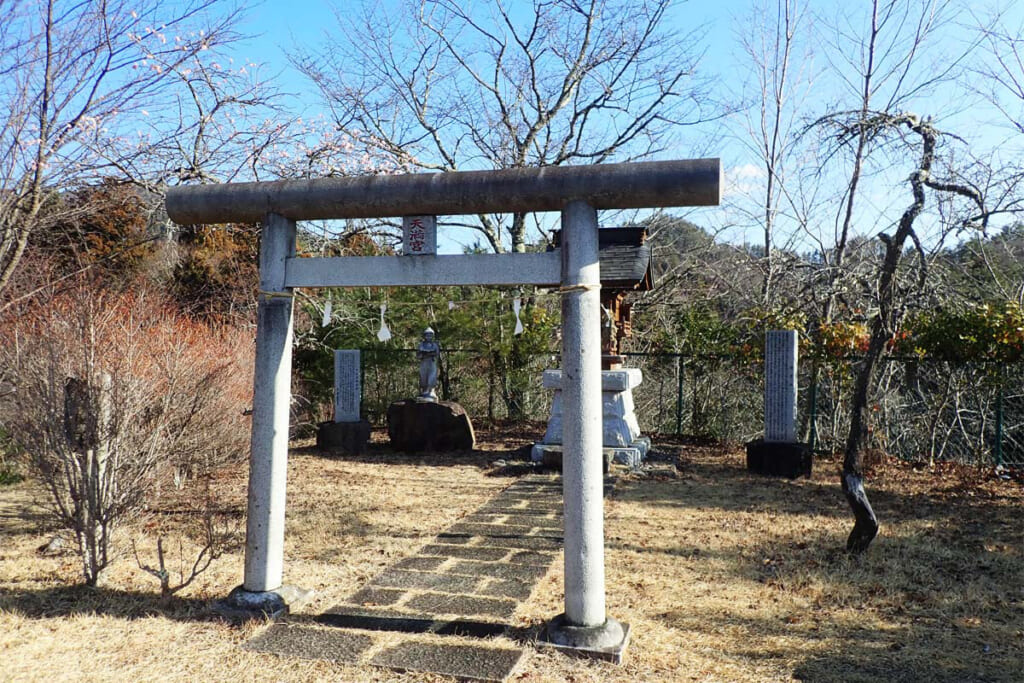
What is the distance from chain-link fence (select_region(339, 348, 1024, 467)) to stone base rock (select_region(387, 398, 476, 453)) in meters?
3.17

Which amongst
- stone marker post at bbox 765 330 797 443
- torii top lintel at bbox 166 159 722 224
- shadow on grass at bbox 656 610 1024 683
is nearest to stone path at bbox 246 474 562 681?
shadow on grass at bbox 656 610 1024 683

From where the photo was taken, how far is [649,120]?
1567 centimetres

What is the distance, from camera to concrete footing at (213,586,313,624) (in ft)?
14.0

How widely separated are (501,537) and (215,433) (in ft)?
12.2

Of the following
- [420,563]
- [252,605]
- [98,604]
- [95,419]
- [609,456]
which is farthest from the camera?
[609,456]

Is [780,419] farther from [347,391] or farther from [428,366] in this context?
[347,391]

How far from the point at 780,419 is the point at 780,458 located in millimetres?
562

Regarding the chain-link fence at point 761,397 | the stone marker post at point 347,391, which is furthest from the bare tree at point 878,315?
the stone marker post at point 347,391

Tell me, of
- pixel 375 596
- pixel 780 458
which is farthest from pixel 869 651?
pixel 780 458

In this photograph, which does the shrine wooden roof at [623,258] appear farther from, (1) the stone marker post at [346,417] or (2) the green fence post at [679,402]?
(1) the stone marker post at [346,417]

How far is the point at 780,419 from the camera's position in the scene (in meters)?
9.70

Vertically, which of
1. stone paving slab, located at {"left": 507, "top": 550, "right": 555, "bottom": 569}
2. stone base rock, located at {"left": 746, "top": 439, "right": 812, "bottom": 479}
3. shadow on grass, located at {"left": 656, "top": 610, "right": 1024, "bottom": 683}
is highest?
stone base rock, located at {"left": 746, "top": 439, "right": 812, "bottom": 479}

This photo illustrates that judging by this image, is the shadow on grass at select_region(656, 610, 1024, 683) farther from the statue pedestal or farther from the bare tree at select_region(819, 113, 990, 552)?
the statue pedestal

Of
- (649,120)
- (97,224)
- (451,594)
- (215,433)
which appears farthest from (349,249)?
(451,594)
